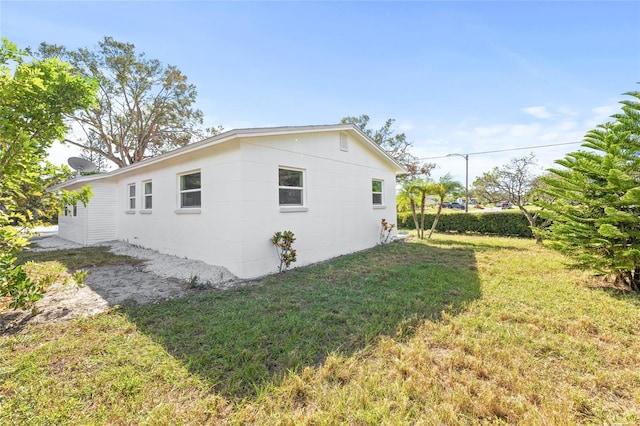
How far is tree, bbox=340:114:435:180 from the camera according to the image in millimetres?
23969

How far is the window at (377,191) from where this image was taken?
429 inches

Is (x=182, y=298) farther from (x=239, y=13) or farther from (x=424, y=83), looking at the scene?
(x=424, y=83)

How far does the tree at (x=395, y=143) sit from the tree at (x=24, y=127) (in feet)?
72.5

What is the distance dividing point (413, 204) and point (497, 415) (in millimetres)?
11063

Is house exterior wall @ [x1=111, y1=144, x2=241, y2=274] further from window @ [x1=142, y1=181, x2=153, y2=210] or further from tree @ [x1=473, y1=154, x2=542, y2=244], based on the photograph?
tree @ [x1=473, y1=154, x2=542, y2=244]

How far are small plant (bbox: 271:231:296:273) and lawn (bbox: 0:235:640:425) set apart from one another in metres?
1.63

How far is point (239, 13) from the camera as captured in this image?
24.3 ft

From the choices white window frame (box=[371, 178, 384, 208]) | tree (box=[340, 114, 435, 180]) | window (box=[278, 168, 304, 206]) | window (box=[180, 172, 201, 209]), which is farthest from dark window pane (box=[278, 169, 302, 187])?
tree (box=[340, 114, 435, 180])

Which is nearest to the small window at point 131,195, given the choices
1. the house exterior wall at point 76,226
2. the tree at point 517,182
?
the house exterior wall at point 76,226

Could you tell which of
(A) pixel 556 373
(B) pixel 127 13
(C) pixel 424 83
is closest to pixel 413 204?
(C) pixel 424 83

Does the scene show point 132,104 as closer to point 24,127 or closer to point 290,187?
point 290,187

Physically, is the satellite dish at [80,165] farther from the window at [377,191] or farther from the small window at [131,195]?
the window at [377,191]

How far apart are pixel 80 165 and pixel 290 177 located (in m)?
13.4

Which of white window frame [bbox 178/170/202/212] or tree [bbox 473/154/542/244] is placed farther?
tree [bbox 473/154/542/244]
